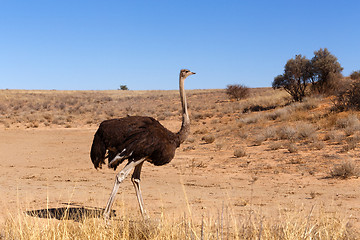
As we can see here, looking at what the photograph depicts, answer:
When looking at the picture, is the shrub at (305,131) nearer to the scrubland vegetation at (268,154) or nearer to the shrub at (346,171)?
the scrubland vegetation at (268,154)

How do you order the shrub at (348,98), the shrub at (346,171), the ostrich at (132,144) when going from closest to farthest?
the ostrich at (132,144) < the shrub at (346,171) < the shrub at (348,98)

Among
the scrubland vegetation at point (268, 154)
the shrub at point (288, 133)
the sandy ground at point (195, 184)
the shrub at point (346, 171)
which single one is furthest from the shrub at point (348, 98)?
the shrub at point (346, 171)

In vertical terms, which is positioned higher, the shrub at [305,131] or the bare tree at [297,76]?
the bare tree at [297,76]

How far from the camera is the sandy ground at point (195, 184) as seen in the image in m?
7.13

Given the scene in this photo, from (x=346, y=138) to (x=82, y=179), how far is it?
934 centimetres

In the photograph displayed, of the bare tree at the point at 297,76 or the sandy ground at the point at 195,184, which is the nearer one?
the sandy ground at the point at 195,184

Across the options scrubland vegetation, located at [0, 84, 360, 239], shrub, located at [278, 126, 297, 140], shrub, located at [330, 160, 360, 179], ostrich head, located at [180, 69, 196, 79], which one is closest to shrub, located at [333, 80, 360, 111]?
scrubland vegetation, located at [0, 84, 360, 239]

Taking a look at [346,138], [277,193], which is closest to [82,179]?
[277,193]

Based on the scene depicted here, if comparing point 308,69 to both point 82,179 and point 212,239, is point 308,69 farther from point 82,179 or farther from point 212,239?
point 212,239

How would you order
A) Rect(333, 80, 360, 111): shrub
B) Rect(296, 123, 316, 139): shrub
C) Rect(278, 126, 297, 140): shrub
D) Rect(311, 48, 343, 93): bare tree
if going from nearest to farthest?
Rect(296, 123, 316, 139): shrub → Rect(278, 126, 297, 140): shrub → Rect(333, 80, 360, 111): shrub → Rect(311, 48, 343, 93): bare tree

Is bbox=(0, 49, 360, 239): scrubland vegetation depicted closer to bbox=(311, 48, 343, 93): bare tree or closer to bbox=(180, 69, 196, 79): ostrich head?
bbox=(311, 48, 343, 93): bare tree

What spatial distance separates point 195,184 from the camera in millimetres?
9961

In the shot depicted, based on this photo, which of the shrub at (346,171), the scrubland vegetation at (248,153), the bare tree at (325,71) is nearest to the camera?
the scrubland vegetation at (248,153)

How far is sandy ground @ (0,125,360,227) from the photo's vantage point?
7.13 metres
